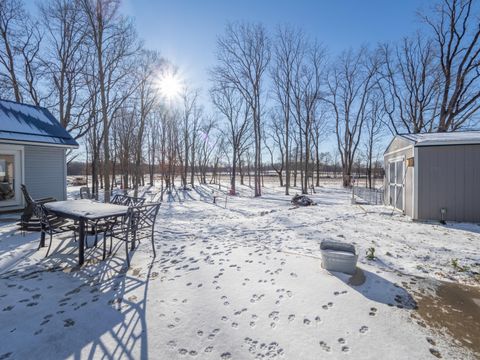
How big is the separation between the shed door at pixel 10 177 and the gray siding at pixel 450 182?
12308mm

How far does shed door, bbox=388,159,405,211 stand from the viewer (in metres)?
8.59

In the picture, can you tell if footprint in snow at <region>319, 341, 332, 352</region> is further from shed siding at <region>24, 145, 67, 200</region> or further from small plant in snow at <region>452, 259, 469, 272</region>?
shed siding at <region>24, 145, 67, 200</region>

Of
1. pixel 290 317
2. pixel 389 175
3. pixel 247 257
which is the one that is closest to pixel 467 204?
pixel 389 175

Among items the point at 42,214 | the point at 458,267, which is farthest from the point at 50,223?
the point at 458,267

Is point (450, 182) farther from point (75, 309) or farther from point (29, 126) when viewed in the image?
point (29, 126)

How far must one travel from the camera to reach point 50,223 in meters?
4.41

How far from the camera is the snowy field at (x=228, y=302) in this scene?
6.64 feet

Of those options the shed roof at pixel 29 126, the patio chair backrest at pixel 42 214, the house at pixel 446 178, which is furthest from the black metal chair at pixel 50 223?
the house at pixel 446 178

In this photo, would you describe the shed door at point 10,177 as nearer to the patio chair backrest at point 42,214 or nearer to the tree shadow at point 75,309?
the patio chair backrest at point 42,214

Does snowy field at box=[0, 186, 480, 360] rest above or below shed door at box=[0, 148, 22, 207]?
below

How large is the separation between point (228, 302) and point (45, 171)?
9.16 m

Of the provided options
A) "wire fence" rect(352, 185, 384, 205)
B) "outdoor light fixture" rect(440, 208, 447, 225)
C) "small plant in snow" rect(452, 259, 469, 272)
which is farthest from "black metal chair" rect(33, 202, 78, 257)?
"wire fence" rect(352, 185, 384, 205)

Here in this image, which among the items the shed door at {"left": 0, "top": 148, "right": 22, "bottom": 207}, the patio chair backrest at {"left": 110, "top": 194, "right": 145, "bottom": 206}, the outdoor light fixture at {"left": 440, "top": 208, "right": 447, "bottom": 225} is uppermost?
the shed door at {"left": 0, "top": 148, "right": 22, "bottom": 207}

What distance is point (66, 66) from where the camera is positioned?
590 inches
